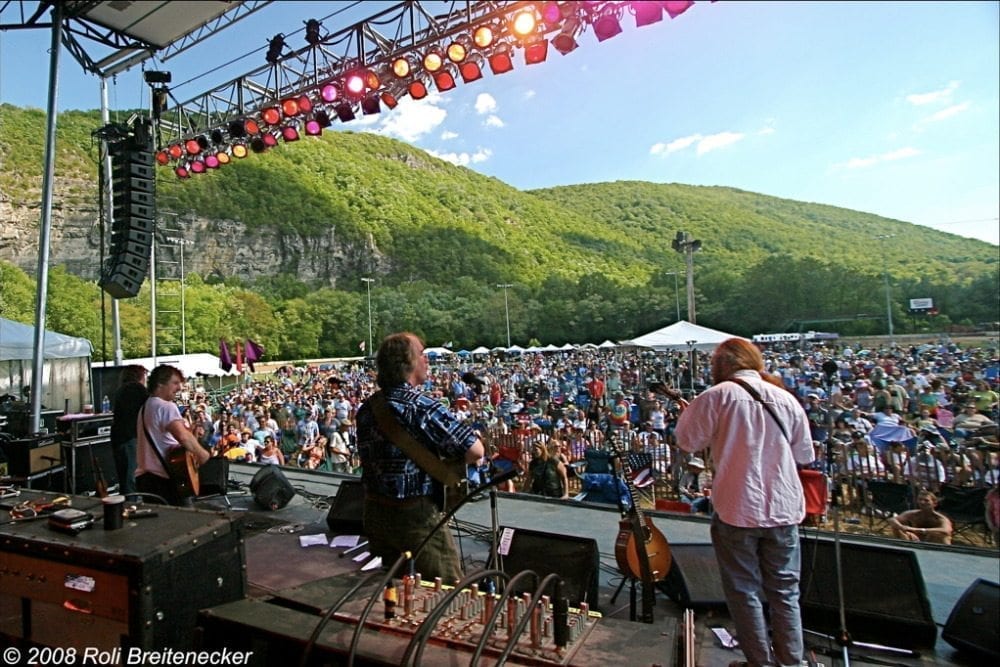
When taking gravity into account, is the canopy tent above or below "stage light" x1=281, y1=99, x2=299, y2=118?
below

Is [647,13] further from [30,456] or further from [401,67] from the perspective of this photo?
[30,456]

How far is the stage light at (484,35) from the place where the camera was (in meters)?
6.26

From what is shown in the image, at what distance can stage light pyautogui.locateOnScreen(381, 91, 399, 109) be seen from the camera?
7410 millimetres

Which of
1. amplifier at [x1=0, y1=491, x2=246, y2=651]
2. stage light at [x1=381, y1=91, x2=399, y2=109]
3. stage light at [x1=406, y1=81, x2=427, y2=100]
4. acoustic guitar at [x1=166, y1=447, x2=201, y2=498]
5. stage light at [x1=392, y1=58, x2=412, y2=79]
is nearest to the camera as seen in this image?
amplifier at [x1=0, y1=491, x2=246, y2=651]

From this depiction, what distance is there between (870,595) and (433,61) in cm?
673

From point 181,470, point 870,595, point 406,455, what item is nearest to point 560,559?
point 406,455

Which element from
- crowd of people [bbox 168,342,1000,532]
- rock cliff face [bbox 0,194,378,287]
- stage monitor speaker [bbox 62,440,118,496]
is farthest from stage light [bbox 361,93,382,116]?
rock cliff face [bbox 0,194,378,287]

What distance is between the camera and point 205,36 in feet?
24.4

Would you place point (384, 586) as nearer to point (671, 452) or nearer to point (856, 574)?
point (856, 574)

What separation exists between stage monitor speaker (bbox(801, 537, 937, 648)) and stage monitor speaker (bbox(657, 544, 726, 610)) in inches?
18.3

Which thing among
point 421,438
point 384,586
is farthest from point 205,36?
point 384,586

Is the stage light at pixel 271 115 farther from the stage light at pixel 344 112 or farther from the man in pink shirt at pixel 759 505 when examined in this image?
the man in pink shirt at pixel 759 505

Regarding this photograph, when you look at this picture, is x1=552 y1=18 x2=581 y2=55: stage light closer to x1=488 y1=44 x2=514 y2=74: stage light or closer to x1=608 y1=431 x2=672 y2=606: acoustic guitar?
x1=488 y1=44 x2=514 y2=74: stage light

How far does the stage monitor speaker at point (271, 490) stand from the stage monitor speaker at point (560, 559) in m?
3.04
